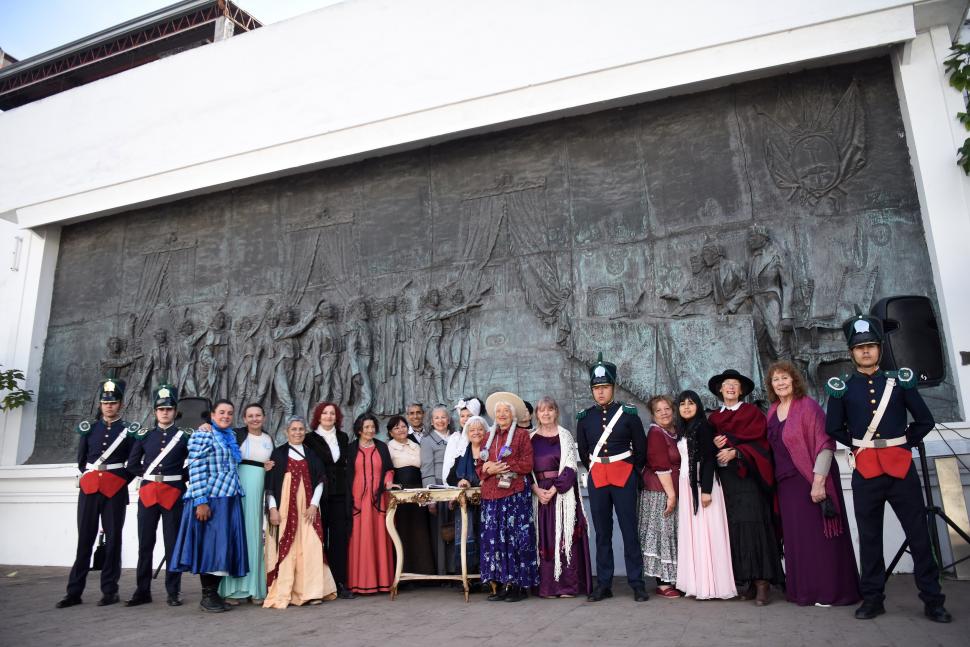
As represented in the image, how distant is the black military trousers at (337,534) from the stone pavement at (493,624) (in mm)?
443

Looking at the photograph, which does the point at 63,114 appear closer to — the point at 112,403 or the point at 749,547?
the point at 112,403

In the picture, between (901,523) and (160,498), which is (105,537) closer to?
(160,498)

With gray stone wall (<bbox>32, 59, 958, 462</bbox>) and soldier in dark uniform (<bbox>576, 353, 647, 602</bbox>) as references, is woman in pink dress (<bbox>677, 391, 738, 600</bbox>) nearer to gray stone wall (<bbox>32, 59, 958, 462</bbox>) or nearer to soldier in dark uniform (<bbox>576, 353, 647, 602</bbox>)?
soldier in dark uniform (<bbox>576, 353, 647, 602</bbox>)

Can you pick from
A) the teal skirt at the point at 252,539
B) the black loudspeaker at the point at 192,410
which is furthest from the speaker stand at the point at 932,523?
the black loudspeaker at the point at 192,410

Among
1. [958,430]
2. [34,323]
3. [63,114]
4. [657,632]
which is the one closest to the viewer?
[657,632]

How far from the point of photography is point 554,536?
5.74 metres

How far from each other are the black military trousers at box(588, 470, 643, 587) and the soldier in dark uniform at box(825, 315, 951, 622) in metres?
1.56

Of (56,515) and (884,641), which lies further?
(56,515)

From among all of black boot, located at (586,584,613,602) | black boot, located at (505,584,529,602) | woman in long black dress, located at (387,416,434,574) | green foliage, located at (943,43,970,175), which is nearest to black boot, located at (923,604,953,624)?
black boot, located at (586,584,613,602)

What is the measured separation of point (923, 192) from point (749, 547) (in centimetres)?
434

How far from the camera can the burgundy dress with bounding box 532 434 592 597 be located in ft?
18.6

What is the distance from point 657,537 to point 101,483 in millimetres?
4971

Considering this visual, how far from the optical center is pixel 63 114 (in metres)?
11.9

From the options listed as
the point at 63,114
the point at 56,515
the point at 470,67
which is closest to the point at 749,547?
the point at 470,67
